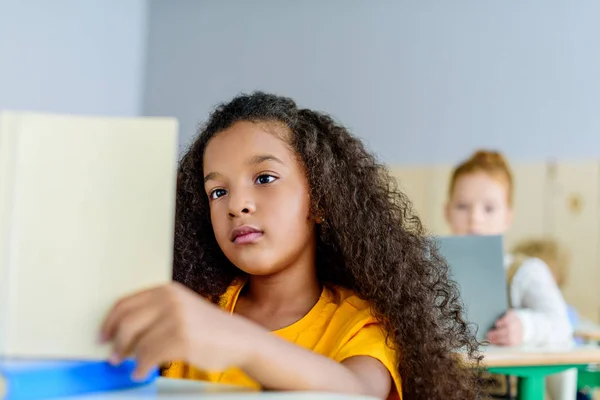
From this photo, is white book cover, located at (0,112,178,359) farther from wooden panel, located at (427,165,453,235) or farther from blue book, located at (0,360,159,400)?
wooden panel, located at (427,165,453,235)

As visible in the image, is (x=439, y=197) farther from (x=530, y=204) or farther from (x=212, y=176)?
(x=212, y=176)

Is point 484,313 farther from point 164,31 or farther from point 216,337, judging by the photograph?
point 164,31

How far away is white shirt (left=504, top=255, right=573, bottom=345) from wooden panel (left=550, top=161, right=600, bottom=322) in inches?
70.7

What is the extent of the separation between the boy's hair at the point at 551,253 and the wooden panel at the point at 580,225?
30 mm

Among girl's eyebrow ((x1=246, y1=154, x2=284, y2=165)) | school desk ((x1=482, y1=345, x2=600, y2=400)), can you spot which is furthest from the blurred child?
girl's eyebrow ((x1=246, y1=154, x2=284, y2=165))

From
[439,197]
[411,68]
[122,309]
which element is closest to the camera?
[122,309]

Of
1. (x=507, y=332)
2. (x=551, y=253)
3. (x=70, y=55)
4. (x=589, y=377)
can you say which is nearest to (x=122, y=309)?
(x=507, y=332)

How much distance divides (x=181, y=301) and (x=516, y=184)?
3.67 m

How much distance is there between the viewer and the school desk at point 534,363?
1.49 m

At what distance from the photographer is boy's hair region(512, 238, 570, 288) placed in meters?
3.84

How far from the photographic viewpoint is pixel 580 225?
12.6 feet

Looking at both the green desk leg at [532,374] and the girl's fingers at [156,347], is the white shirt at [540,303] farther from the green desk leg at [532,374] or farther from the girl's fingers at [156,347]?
the girl's fingers at [156,347]

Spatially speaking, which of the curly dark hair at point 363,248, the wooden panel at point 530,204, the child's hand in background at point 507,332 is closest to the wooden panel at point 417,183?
the wooden panel at point 530,204

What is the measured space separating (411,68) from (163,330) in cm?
397
